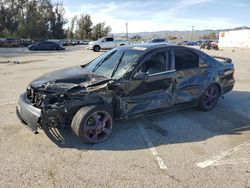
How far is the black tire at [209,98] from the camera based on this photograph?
6223 millimetres

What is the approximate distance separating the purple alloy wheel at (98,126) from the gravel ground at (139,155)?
146mm

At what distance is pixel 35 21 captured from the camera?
59.2m

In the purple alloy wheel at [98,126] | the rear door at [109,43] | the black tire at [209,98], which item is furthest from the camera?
the rear door at [109,43]

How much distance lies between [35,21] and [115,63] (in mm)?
59187

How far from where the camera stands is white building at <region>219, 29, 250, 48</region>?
169ft

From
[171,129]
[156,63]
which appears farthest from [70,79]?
[171,129]

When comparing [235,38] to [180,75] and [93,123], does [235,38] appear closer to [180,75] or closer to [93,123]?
[180,75]

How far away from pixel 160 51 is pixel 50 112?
2.53m

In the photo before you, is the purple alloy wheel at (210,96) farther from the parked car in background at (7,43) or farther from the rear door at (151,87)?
the parked car in background at (7,43)

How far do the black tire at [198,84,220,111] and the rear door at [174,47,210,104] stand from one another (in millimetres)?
215

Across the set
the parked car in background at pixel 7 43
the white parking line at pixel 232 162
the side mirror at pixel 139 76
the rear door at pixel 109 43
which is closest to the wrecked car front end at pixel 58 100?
the side mirror at pixel 139 76

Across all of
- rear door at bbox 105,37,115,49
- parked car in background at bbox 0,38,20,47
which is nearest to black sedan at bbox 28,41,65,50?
rear door at bbox 105,37,115,49

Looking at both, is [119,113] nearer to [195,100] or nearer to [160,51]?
[160,51]

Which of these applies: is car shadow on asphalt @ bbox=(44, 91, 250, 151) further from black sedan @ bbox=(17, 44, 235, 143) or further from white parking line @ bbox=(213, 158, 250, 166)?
white parking line @ bbox=(213, 158, 250, 166)
